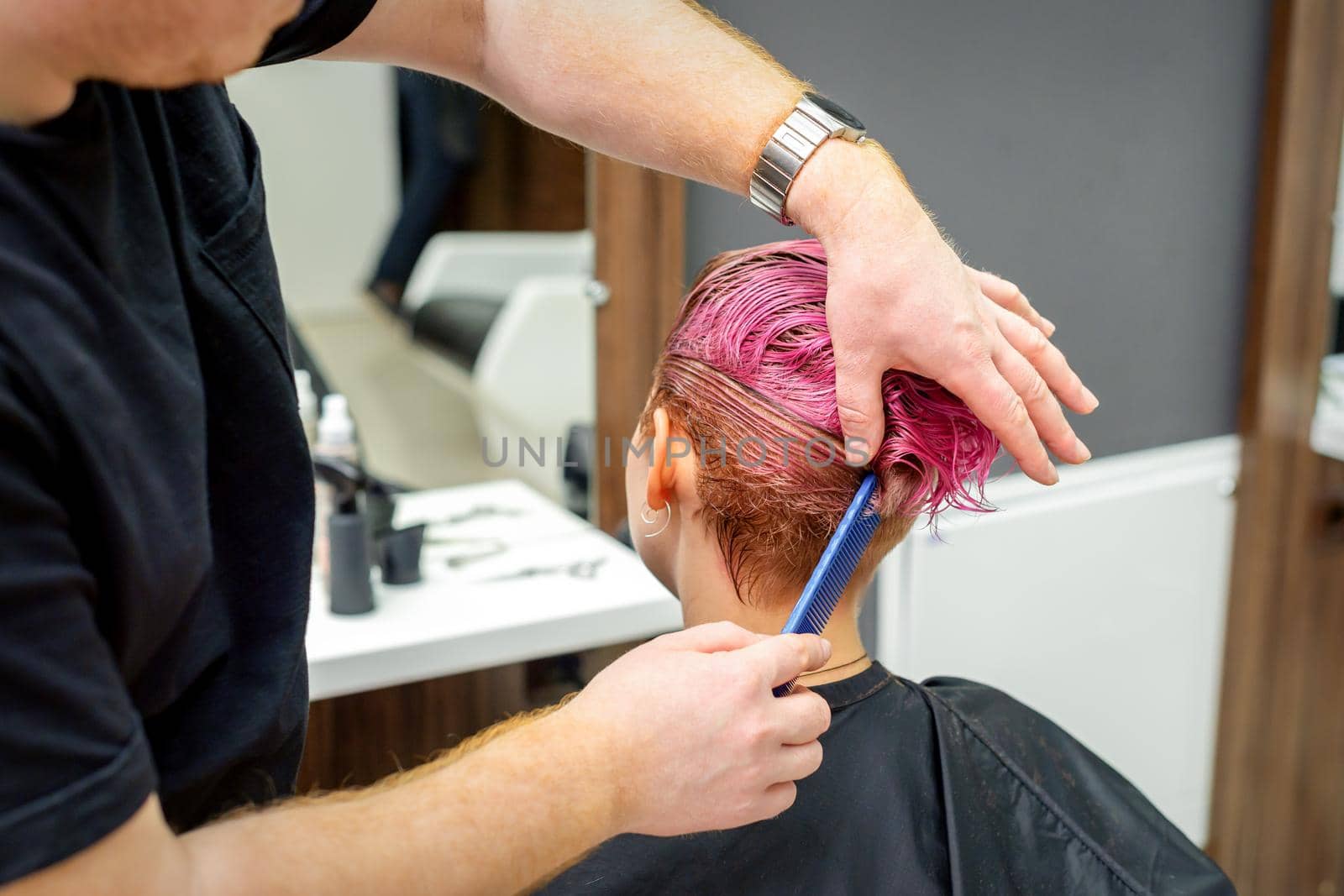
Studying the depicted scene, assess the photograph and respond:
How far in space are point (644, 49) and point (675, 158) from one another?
98 mm

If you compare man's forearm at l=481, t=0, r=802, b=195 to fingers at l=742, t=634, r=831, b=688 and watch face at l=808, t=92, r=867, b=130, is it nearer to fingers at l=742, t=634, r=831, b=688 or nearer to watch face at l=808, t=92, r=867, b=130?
watch face at l=808, t=92, r=867, b=130

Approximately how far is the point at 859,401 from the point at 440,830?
0.50m

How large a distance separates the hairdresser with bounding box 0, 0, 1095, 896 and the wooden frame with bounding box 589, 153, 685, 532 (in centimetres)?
74

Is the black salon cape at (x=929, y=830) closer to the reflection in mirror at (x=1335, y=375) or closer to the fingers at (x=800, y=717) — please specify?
the fingers at (x=800, y=717)

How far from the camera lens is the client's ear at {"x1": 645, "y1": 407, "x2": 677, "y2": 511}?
1124 mm

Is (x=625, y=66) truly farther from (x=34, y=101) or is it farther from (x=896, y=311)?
(x=34, y=101)

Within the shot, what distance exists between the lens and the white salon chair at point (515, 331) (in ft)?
7.41

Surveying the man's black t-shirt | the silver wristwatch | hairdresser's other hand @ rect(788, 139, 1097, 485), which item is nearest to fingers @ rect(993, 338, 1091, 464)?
hairdresser's other hand @ rect(788, 139, 1097, 485)

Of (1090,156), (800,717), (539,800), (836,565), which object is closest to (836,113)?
(836,565)

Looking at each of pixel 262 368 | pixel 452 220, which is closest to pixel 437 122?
pixel 452 220

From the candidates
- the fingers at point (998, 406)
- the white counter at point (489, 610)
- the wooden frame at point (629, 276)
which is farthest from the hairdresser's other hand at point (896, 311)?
the wooden frame at point (629, 276)

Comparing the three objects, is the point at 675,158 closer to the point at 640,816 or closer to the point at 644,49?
the point at 644,49

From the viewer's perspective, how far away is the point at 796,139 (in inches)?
38.4

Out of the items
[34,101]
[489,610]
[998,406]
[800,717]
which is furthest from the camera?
[489,610]
